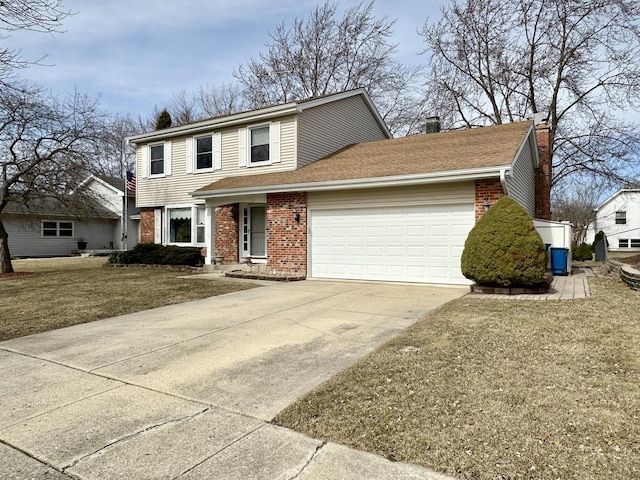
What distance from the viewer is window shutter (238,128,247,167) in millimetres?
14977

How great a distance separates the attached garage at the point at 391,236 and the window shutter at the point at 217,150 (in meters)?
5.77

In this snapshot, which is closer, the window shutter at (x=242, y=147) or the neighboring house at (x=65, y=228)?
the window shutter at (x=242, y=147)

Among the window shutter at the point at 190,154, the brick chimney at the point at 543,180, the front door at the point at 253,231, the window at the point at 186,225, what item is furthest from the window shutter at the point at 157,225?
the brick chimney at the point at 543,180

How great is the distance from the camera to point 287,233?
12.0 meters

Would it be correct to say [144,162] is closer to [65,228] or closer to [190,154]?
[190,154]

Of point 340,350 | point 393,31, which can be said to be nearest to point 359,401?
point 340,350

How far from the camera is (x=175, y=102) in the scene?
33000mm

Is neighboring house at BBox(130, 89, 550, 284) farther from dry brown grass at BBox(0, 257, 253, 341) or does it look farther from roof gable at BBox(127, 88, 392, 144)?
dry brown grass at BBox(0, 257, 253, 341)

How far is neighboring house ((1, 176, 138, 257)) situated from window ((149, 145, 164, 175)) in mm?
5690

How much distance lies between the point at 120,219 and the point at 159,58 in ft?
56.3

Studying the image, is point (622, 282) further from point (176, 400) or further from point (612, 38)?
point (612, 38)

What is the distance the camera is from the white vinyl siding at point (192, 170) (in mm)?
14016

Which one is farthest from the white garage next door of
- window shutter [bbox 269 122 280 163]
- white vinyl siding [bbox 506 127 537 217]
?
window shutter [bbox 269 122 280 163]

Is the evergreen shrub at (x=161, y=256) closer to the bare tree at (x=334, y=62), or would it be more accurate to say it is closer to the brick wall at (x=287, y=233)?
the brick wall at (x=287, y=233)
